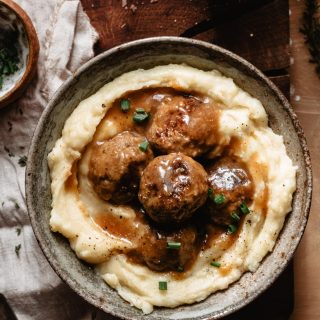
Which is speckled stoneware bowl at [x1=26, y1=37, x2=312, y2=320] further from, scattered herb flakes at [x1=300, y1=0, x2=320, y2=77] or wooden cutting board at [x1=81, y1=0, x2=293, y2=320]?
scattered herb flakes at [x1=300, y1=0, x2=320, y2=77]

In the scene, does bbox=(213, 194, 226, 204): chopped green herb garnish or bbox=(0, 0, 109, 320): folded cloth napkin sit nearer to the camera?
bbox=(213, 194, 226, 204): chopped green herb garnish

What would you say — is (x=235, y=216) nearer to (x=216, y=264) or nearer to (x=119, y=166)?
(x=216, y=264)

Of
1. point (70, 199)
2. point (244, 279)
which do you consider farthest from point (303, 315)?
point (70, 199)

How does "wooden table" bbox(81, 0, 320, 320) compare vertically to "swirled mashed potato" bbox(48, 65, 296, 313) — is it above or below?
above

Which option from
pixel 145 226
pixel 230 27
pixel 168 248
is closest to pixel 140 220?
pixel 145 226

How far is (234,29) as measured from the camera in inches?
231

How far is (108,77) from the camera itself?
5.45 m

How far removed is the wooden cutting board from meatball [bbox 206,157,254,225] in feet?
3.56

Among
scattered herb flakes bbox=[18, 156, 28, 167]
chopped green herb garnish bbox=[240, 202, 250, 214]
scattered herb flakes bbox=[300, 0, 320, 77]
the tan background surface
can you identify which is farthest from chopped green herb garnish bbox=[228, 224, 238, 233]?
scattered herb flakes bbox=[18, 156, 28, 167]

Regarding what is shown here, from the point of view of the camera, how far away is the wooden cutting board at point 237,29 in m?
5.85

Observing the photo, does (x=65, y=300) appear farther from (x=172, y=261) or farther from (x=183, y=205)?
(x=183, y=205)

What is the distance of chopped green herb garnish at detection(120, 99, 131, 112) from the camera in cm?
523

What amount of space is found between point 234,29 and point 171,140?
1.48 m

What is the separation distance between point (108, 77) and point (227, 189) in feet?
4.71
